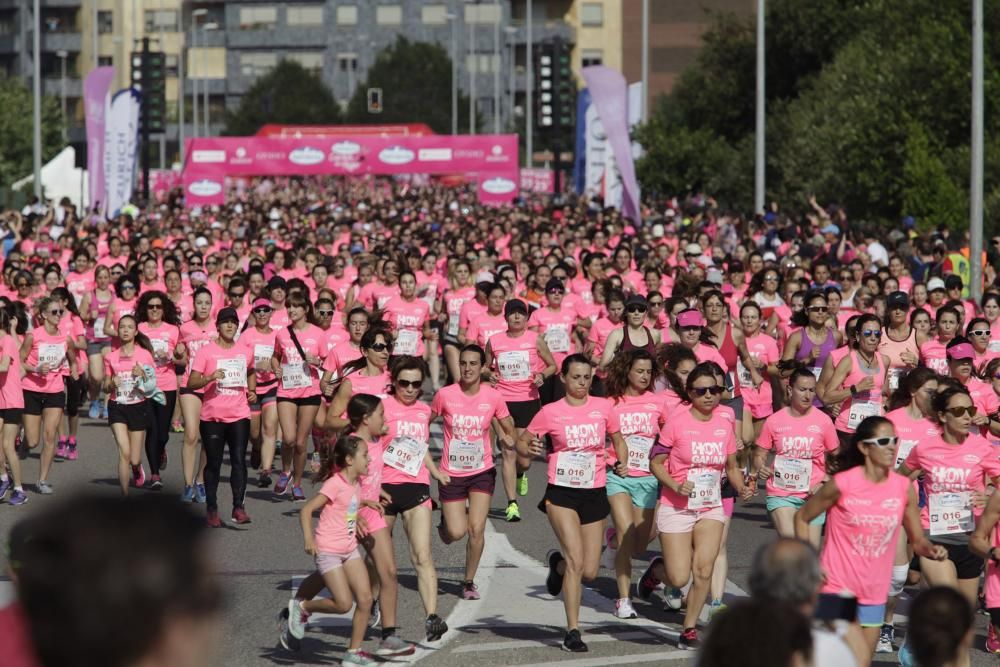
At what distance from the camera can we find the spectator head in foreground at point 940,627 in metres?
4.86

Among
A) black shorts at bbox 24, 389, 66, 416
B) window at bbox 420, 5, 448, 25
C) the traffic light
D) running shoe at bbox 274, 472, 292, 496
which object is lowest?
running shoe at bbox 274, 472, 292, 496

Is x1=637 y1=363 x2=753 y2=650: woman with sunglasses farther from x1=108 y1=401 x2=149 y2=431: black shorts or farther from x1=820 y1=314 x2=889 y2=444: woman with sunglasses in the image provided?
x1=108 y1=401 x2=149 y2=431: black shorts

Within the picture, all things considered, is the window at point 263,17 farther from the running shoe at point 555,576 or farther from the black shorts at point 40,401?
the running shoe at point 555,576

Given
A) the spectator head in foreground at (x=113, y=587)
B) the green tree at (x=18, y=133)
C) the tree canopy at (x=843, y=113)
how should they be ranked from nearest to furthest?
the spectator head in foreground at (x=113, y=587) < the tree canopy at (x=843, y=113) < the green tree at (x=18, y=133)

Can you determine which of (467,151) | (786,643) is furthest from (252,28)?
(786,643)

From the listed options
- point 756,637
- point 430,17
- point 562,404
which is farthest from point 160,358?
point 430,17

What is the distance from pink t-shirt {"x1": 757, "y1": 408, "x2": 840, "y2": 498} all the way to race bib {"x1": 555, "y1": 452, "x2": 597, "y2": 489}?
102cm

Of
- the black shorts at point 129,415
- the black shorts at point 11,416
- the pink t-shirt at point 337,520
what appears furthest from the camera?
the black shorts at point 11,416

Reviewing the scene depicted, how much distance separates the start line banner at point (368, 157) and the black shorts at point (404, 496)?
39.7 metres

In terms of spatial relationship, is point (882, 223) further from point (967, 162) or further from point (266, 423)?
point (266, 423)

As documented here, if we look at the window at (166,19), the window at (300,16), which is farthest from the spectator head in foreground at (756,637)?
the window at (166,19)

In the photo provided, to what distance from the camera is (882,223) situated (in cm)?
3347

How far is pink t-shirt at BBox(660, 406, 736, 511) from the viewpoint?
981cm

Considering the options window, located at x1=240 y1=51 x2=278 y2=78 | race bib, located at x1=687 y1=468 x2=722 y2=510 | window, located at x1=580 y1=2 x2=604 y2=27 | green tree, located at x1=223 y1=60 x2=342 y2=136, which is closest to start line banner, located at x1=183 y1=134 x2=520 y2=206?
race bib, located at x1=687 y1=468 x2=722 y2=510
